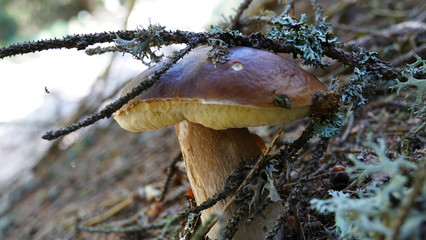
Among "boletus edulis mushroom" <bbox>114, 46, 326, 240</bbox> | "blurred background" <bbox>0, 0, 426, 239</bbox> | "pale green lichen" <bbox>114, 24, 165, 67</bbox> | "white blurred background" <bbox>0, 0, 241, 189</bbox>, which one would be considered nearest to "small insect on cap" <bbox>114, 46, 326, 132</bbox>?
"boletus edulis mushroom" <bbox>114, 46, 326, 240</bbox>

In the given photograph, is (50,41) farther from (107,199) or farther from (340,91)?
(107,199)

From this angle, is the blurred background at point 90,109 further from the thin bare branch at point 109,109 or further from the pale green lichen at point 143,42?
the thin bare branch at point 109,109

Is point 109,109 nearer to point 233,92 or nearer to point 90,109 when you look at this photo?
point 233,92

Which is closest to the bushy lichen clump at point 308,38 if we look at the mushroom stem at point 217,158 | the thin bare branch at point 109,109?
the mushroom stem at point 217,158

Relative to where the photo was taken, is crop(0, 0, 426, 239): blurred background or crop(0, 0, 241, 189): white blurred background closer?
crop(0, 0, 426, 239): blurred background

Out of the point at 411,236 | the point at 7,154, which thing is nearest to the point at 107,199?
the point at 411,236

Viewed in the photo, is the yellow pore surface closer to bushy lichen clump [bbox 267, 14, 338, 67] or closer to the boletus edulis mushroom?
the boletus edulis mushroom
